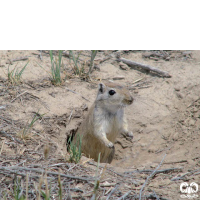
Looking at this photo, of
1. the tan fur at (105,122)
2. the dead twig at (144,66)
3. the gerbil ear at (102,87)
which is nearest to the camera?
the tan fur at (105,122)

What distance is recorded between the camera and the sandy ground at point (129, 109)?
434cm

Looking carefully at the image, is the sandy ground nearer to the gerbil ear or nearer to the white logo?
the white logo

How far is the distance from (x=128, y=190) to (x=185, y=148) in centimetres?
207

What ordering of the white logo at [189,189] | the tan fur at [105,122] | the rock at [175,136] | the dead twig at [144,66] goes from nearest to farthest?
the white logo at [189,189]
the tan fur at [105,122]
the rock at [175,136]
the dead twig at [144,66]

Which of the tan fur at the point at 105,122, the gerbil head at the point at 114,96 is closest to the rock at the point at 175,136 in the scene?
the tan fur at the point at 105,122

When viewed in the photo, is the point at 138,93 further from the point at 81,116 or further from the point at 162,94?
the point at 81,116

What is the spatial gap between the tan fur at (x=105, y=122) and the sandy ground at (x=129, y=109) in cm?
43

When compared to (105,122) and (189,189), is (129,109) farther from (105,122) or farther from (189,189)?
(189,189)

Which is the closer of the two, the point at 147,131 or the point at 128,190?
the point at 128,190

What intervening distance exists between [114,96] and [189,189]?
209 cm

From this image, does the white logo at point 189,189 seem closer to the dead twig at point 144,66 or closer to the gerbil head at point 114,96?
the gerbil head at point 114,96

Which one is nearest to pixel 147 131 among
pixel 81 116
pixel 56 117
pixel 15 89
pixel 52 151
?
pixel 81 116

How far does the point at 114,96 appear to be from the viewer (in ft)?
15.5

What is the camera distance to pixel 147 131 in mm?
5676
